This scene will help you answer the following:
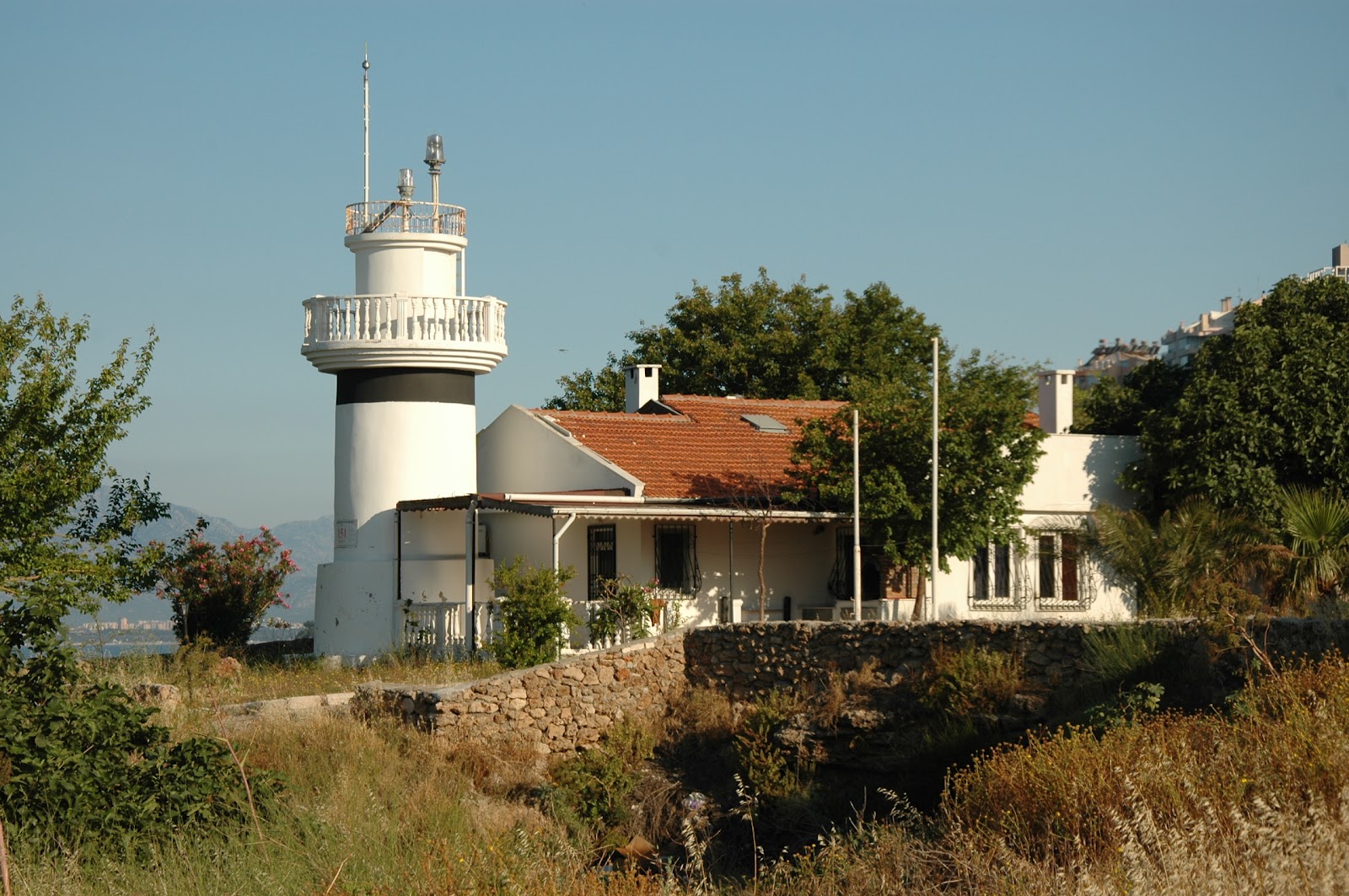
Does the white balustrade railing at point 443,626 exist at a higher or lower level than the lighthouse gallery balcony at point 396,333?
lower

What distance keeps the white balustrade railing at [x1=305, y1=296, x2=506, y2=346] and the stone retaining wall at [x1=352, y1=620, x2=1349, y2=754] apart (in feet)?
21.3

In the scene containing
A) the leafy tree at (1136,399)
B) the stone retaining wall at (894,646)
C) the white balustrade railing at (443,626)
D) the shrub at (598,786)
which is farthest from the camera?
the leafy tree at (1136,399)

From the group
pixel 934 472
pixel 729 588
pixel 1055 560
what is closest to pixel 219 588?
pixel 729 588

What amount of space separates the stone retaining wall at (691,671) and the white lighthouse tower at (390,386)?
5095 mm

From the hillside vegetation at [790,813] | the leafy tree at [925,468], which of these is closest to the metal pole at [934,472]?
the leafy tree at [925,468]

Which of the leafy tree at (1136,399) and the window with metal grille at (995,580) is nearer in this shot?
the window with metal grille at (995,580)

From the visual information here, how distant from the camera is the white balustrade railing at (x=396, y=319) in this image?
24438 mm

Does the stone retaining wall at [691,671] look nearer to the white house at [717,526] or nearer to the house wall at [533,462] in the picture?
the white house at [717,526]

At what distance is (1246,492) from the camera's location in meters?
25.0

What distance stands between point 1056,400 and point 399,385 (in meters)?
12.6

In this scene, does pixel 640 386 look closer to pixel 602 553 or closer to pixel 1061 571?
pixel 602 553

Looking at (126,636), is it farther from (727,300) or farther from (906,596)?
(727,300)

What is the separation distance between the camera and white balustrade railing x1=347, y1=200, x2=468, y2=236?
2495cm

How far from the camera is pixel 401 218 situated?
24.9 m
